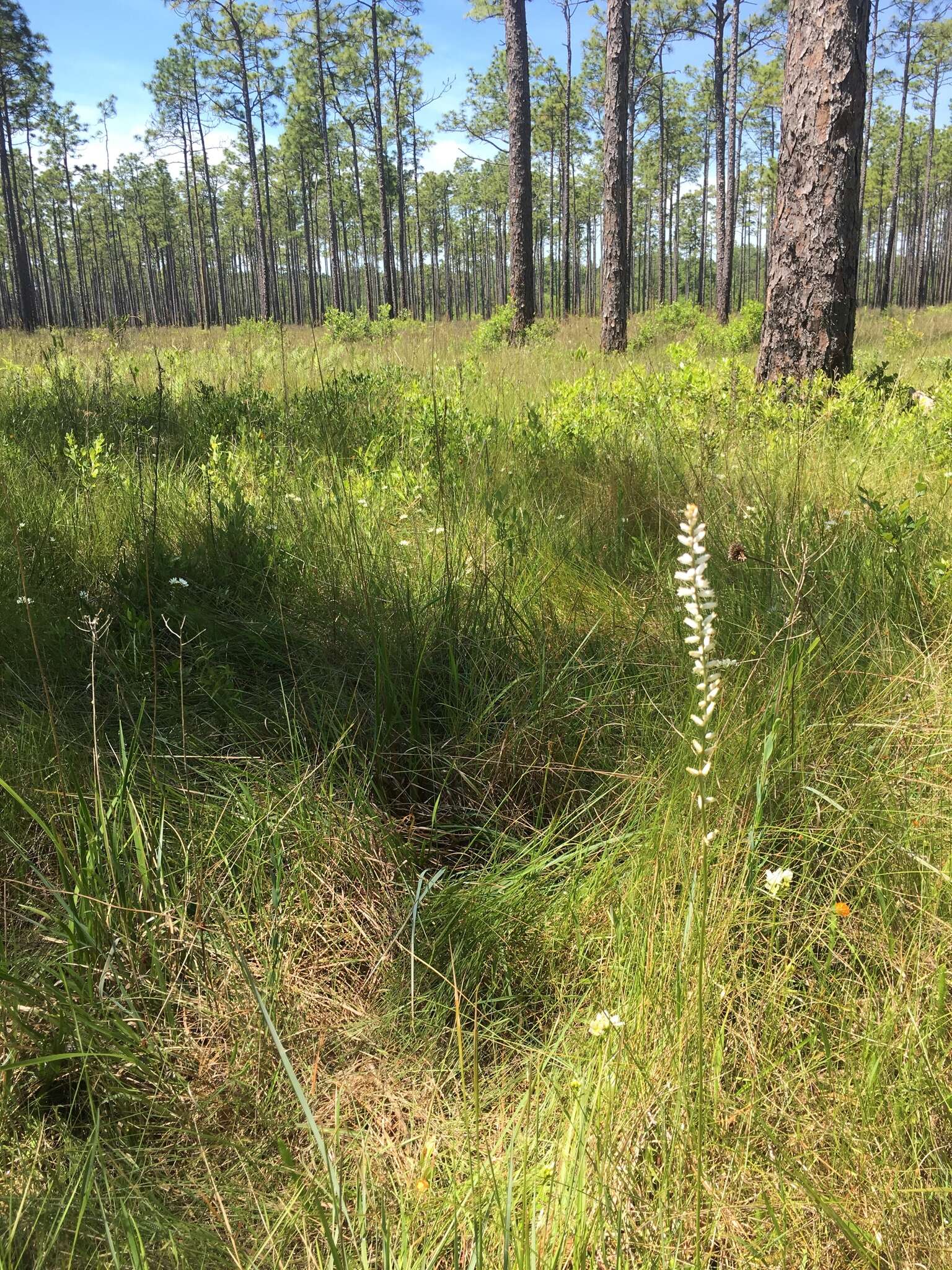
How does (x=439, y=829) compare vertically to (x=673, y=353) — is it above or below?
below

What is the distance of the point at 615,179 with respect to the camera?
10.2 metres

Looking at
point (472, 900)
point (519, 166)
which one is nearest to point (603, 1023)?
point (472, 900)

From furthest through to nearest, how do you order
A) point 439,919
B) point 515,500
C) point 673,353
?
point 673,353, point 515,500, point 439,919

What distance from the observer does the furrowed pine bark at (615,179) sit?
31.3ft

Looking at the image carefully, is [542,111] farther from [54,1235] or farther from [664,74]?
[54,1235]

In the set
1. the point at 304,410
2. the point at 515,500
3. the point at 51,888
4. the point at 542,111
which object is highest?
the point at 542,111

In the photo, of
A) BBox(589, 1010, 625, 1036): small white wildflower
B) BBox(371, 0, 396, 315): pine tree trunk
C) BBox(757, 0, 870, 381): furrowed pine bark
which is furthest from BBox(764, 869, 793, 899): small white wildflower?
BBox(371, 0, 396, 315): pine tree trunk

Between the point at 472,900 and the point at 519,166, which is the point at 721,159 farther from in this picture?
the point at 472,900

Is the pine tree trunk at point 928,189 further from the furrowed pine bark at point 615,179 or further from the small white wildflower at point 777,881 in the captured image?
the small white wildflower at point 777,881

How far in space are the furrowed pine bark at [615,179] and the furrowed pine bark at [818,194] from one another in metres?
5.51

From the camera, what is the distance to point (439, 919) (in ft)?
4.90

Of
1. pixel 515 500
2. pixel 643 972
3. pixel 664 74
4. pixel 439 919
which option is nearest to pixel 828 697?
pixel 643 972

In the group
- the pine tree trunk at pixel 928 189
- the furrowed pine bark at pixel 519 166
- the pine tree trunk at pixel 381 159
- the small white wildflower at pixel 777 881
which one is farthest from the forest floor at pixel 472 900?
the pine tree trunk at pixel 928 189

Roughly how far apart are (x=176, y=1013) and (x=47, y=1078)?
0.21 metres
